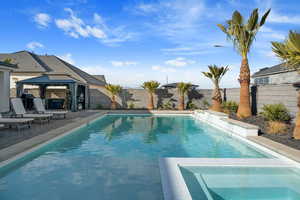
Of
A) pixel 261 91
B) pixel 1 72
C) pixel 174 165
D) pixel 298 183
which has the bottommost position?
pixel 298 183

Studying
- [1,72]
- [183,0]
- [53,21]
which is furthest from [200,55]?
[1,72]

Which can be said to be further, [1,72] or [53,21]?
[53,21]

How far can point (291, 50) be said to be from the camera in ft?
20.7

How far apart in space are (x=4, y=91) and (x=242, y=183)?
15.4 m

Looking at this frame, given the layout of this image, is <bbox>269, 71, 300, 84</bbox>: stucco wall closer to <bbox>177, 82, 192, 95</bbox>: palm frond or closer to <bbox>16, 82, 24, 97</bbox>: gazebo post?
<bbox>177, 82, 192, 95</bbox>: palm frond

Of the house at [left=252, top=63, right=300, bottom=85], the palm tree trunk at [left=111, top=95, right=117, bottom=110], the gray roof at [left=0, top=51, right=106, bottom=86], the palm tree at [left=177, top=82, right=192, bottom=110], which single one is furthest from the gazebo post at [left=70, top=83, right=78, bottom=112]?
the house at [left=252, top=63, right=300, bottom=85]

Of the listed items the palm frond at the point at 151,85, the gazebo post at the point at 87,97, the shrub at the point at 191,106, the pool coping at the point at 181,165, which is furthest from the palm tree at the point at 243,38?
the gazebo post at the point at 87,97

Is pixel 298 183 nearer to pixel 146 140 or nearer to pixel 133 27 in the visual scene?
pixel 146 140

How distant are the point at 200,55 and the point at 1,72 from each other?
57.8 ft

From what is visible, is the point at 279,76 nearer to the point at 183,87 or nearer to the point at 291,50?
the point at 183,87

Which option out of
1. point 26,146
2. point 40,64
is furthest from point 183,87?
point 40,64

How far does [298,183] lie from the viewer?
4230mm

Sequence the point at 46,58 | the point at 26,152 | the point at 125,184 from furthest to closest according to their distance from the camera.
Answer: the point at 46,58 < the point at 26,152 < the point at 125,184

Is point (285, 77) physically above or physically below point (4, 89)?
above
